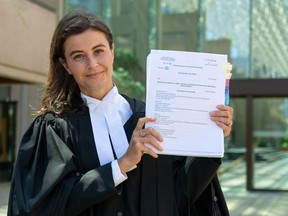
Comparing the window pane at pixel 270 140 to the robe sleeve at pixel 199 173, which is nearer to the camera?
the robe sleeve at pixel 199 173

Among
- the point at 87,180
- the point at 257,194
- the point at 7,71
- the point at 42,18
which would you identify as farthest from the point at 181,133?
the point at 257,194

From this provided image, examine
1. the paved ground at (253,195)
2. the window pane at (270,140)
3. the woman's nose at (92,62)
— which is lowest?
the paved ground at (253,195)

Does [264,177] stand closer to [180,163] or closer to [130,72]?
[130,72]

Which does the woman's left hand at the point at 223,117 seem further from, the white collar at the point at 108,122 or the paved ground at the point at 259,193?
the paved ground at the point at 259,193

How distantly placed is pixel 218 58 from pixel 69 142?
0.63 metres

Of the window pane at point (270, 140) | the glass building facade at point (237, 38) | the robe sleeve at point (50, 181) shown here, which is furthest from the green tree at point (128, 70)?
the robe sleeve at point (50, 181)

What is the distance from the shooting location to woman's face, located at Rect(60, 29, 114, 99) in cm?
181

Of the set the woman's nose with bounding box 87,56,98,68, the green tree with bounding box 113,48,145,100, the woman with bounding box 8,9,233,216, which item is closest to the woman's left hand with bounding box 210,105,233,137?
the woman with bounding box 8,9,233,216

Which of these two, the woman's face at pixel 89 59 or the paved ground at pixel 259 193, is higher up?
the woman's face at pixel 89 59

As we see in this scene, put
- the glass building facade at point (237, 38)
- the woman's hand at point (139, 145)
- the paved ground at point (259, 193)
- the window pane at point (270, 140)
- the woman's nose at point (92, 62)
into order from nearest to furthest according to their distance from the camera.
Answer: the woman's hand at point (139, 145) → the woman's nose at point (92, 62) → the paved ground at point (259, 193) → the glass building facade at point (237, 38) → the window pane at point (270, 140)

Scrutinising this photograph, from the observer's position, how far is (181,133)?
1770 millimetres

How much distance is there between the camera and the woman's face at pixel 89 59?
1810mm

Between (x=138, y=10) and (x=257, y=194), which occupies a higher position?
(x=138, y=10)

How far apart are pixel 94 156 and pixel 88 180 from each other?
0.14 m
